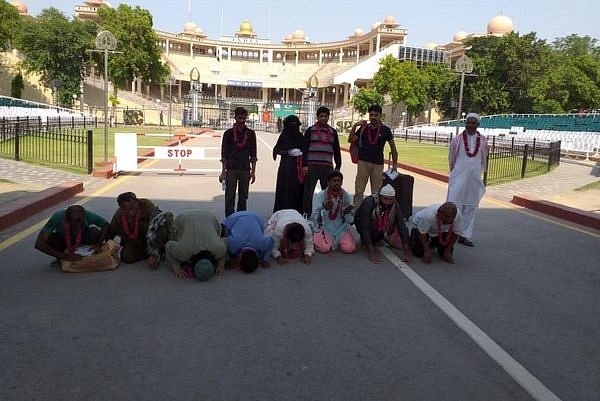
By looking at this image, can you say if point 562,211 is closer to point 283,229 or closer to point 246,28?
point 283,229

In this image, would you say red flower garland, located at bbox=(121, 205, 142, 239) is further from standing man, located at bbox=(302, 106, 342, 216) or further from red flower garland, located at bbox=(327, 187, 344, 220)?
standing man, located at bbox=(302, 106, 342, 216)

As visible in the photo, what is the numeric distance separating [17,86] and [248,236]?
6108 cm

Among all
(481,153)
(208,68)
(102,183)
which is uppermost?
(208,68)

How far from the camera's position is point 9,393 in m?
3.12

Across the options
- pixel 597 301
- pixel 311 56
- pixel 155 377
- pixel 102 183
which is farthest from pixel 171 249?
pixel 311 56

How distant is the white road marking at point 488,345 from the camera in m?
3.36

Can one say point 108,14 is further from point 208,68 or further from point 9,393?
point 9,393

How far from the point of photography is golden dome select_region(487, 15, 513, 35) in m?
75.3

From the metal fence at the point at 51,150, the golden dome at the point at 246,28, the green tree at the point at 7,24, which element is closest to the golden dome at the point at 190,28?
the golden dome at the point at 246,28

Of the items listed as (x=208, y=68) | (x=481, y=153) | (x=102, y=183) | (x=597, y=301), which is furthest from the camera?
(x=208, y=68)

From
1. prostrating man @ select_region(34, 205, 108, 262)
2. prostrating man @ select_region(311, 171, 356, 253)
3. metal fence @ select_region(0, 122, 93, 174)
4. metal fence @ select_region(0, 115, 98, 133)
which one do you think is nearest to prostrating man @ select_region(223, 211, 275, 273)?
prostrating man @ select_region(311, 171, 356, 253)

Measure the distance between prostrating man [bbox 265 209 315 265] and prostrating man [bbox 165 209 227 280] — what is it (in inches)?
31.0

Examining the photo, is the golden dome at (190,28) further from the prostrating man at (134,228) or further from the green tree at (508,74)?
the prostrating man at (134,228)

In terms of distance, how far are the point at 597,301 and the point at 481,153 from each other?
268cm
